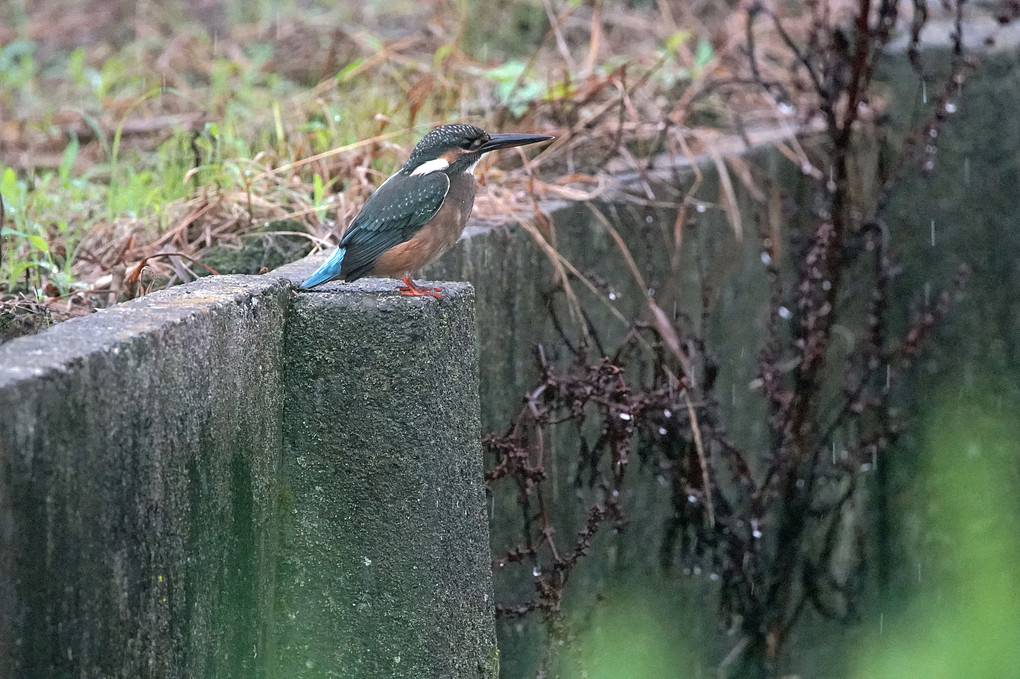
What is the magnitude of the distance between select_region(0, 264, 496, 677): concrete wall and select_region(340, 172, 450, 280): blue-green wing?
9 cm

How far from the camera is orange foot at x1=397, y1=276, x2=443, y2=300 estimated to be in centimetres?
227

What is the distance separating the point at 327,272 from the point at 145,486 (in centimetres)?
76

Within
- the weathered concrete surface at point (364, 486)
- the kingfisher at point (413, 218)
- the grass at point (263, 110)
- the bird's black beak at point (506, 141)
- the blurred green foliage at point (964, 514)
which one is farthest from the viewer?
the blurred green foliage at point (964, 514)

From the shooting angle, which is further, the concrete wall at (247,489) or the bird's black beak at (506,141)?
the bird's black beak at (506,141)

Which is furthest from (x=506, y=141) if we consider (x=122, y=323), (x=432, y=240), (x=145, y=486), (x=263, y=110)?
(x=263, y=110)

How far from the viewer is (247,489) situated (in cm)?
207

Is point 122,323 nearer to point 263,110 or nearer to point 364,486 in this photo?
point 364,486

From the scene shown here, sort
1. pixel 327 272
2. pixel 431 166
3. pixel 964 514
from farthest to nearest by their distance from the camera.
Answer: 1. pixel 964 514
2. pixel 431 166
3. pixel 327 272

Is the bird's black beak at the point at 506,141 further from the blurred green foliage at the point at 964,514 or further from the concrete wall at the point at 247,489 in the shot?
the blurred green foliage at the point at 964,514

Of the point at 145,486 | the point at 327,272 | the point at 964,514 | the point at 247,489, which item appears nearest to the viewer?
the point at 145,486

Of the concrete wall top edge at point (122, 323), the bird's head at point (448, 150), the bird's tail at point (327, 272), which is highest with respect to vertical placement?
the bird's head at point (448, 150)

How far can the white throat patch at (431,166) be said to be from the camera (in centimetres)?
273

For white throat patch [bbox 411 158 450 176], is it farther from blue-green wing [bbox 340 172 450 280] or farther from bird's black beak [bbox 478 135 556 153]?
bird's black beak [bbox 478 135 556 153]

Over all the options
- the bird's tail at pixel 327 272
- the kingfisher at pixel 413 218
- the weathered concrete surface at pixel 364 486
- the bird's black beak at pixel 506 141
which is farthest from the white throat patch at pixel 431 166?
the weathered concrete surface at pixel 364 486
